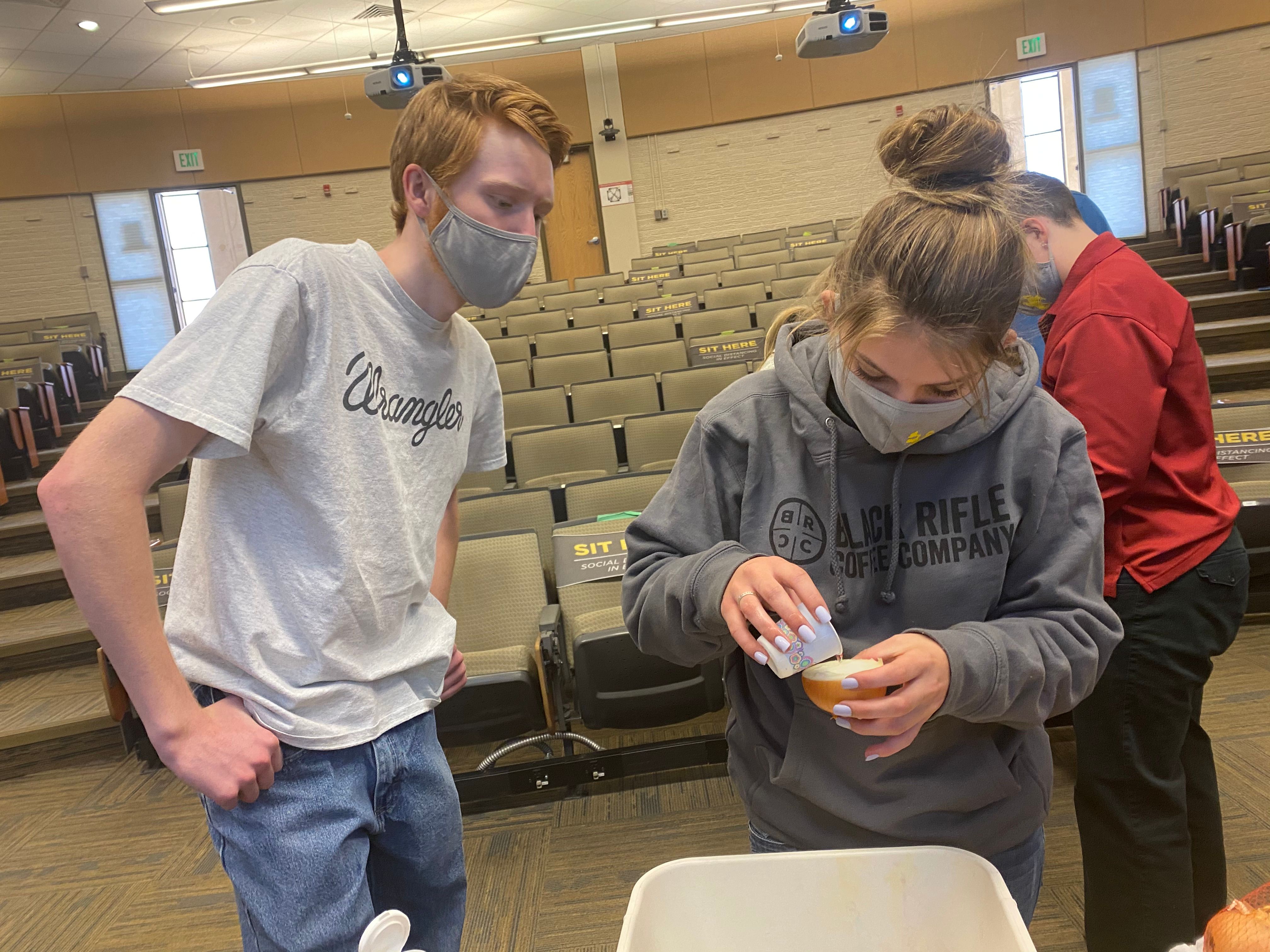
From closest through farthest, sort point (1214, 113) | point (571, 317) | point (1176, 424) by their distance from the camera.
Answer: point (1176, 424) → point (571, 317) → point (1214, 113)

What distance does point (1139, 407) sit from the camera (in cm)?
127

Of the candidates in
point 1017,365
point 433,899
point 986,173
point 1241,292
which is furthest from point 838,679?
point 1241,292

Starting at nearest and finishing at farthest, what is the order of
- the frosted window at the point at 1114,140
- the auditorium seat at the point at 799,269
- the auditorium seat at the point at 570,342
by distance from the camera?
the auditorium seat at the point at 570,342
the auditorium seat at the point at 799,269
the frosted window at the point at 1114,140

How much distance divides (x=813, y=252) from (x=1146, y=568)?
7.49m

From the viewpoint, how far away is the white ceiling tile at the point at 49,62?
29.0 feet

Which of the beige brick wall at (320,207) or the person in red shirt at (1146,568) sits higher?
the beige brick wall at (320,207)

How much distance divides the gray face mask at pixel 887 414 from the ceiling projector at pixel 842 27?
8115 millimetres

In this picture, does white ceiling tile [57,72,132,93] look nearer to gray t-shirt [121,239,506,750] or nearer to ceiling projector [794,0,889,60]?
ceiling projector [794,0,889,60]

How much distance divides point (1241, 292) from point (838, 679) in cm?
645

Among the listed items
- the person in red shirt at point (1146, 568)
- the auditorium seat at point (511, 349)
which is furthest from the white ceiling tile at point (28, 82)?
the person in red shirt at point (1146, 568)

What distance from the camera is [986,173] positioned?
91 cm

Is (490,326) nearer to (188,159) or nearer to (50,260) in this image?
(188,159)

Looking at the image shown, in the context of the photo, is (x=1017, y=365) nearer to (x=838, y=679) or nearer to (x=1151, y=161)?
(x=838, y=679)

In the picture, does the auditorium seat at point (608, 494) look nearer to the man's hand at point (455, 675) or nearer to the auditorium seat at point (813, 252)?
the man's hand at point (455, 675)
